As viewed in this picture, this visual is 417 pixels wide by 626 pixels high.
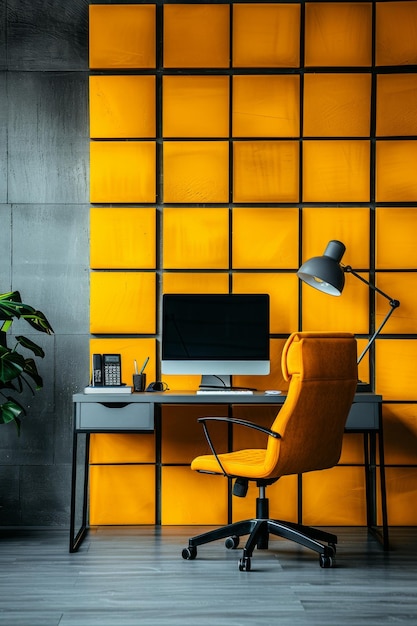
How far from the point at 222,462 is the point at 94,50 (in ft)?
8.90

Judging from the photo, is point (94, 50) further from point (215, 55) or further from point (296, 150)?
point (296, 150)

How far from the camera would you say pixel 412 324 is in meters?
4.99

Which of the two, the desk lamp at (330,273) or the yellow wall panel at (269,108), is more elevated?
the yellow wall panel at (269,108)

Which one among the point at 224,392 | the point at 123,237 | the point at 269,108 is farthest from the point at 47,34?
the point at 224,392

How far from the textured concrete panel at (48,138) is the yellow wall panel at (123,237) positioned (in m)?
0.22

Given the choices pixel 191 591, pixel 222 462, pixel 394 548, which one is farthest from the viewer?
pixel 394 548

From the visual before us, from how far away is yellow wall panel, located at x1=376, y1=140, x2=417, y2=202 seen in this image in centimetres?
500

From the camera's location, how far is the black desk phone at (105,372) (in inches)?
180

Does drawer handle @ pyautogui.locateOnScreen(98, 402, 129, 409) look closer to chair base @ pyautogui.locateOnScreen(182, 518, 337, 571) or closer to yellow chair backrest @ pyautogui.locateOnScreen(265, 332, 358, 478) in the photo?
chair base @ pyautogui.locateOnScreen(182, 518, 337, 571)

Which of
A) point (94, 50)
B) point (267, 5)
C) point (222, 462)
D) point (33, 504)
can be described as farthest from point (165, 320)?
point (267, 5)

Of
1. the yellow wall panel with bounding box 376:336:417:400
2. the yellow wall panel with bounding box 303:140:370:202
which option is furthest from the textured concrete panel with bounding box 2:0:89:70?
the yellow wall panel with bounding box 376:336:417:400

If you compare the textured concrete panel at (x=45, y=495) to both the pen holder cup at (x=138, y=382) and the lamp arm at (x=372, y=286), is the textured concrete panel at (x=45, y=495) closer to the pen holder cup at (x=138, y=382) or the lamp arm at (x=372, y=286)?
the pen holder cup at (x=138, y=382)

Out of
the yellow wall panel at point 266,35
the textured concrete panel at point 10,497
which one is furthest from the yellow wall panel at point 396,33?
the textured concrete panel at point 10,497

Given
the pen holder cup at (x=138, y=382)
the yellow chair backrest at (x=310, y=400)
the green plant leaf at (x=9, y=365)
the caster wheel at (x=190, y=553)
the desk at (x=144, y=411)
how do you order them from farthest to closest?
1. the pen holder cup at (x=138, y=382)
2. the desk at (x=144, y=411)
3. the green plant leaf at (x=9, y=365)
4. the caster wheel at (x=190, y=553)
5. the yellow chair backrest at (x=310, y=400)
